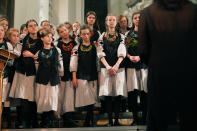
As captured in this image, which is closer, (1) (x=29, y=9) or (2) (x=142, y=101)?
(2) (x=142, y=101)

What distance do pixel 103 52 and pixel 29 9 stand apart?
4.96 meters

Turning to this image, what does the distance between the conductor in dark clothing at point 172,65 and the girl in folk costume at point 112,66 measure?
2.62 m

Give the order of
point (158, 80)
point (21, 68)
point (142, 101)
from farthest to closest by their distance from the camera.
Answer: point (21, 68) < point (142, 101) < point (158, 80)

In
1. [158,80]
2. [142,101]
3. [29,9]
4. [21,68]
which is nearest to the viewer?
[158,80]

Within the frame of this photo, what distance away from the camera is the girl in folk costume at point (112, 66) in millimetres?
4656

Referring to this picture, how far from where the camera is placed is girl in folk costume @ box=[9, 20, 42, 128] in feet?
15.6

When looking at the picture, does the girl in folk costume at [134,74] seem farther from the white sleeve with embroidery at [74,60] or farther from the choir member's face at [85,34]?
the white sleeve with embroidery at [74,60]

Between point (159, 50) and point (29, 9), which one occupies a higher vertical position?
point (29, 9)

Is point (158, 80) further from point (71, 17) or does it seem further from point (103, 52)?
point (71, 17)

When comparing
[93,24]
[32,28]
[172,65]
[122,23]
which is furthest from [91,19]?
[172,65]

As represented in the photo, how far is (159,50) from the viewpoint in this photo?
197cm

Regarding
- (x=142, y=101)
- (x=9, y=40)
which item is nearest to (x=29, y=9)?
(x=9, y=40)

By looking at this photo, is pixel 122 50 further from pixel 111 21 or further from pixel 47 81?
pixel 47 81

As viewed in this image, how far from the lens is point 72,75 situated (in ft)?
16.3
